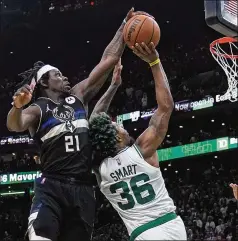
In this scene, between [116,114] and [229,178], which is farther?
[116,114]

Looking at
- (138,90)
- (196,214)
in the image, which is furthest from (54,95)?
(138,90)

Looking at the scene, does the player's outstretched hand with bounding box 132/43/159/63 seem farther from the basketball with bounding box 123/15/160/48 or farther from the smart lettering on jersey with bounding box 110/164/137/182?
the smart lettering on jersey with bounding box 110/164/137/182

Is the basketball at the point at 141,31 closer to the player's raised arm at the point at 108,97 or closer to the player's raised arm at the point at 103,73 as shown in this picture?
the player's raised arm at the point at 103,73

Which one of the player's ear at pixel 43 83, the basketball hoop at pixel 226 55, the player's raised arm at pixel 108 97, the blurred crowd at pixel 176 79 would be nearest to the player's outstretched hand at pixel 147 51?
the player's raised arm at pixel 108 97

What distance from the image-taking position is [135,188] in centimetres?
396

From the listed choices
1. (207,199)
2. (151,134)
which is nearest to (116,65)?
(151,134)

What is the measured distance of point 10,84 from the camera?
2514 centimetres

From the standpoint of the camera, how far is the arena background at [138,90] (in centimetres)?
1838

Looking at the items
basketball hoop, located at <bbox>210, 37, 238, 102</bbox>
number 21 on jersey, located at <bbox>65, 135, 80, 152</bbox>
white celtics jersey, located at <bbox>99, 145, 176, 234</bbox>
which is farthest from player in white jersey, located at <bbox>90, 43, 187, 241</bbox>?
basketball hoop, located at <bbox>210, 37, 238, 102</bbox>

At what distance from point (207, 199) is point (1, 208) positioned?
37.9ft

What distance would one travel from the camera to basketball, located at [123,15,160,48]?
4051 mm

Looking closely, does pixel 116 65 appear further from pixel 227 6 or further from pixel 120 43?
pixel 227 6

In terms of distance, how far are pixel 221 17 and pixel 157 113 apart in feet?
3.09

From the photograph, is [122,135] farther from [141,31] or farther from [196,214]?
[196,214]
